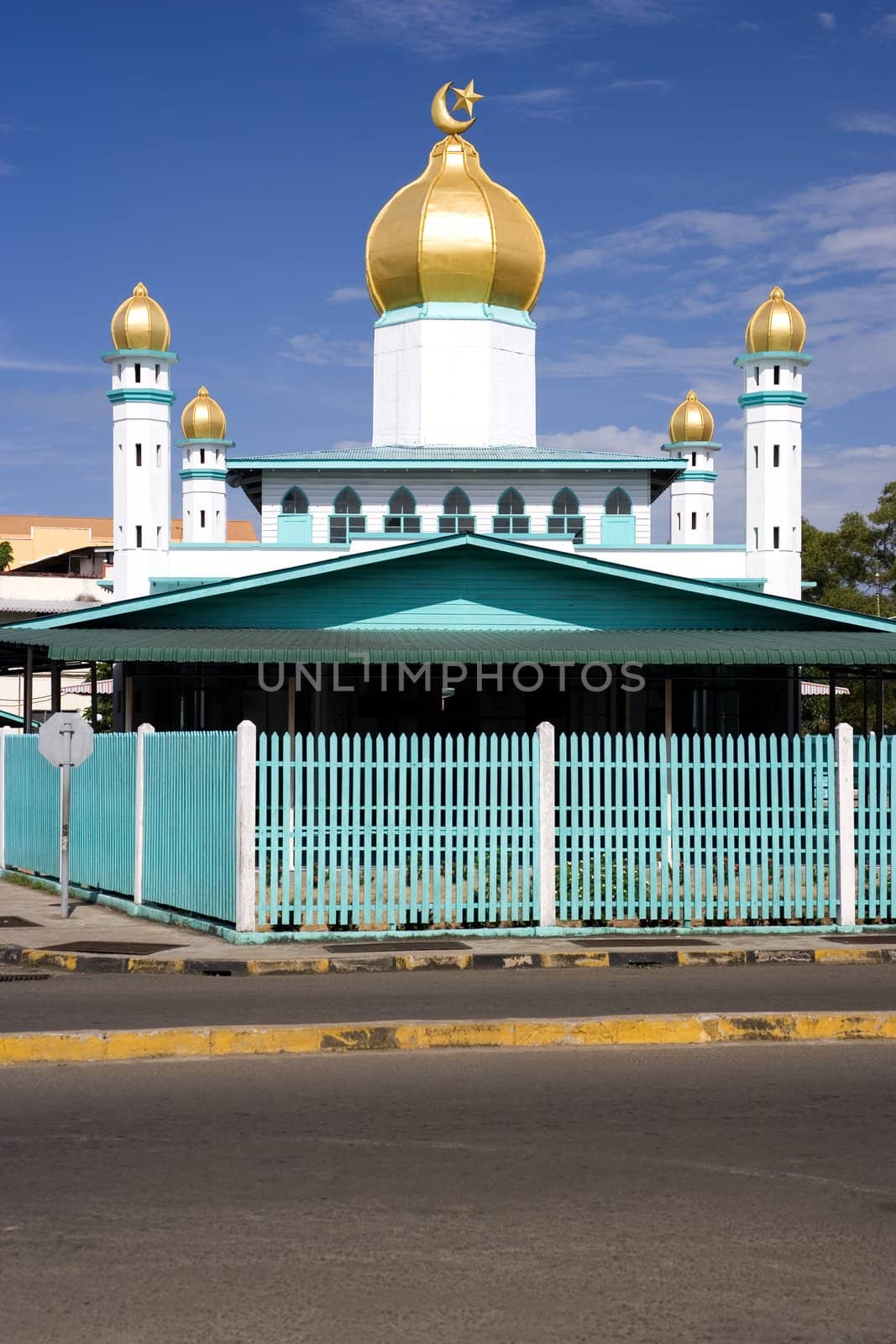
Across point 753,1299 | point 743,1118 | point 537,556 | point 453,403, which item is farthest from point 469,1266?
point 453,403

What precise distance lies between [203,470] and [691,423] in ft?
46.6

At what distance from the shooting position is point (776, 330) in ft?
109

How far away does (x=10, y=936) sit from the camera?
1389 cm

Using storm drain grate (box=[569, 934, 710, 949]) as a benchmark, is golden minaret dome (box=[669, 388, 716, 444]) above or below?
above

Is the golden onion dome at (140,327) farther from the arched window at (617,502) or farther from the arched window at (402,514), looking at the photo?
the arched window at (617,502)

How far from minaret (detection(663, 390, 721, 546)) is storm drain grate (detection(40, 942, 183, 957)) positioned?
37884mm

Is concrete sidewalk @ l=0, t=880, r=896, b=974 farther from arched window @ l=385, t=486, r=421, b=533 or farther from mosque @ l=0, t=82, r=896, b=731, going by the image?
arched window @ l=385, t=486, r=421, b=533

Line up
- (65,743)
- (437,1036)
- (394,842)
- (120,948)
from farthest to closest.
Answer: (65,743) < (394,842) < (120,948) < (437,1036)

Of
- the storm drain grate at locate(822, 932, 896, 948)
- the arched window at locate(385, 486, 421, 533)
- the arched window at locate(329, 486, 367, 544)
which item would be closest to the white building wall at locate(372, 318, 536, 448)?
the arched window at locate(385, 486, 421, 533)

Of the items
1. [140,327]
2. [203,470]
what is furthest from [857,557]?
[140,327]

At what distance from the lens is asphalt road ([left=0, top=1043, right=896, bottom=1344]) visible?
483 centimetres

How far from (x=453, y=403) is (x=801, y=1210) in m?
32.9

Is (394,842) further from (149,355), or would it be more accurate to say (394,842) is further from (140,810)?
(149,355)

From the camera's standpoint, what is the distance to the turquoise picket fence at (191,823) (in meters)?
13.9
